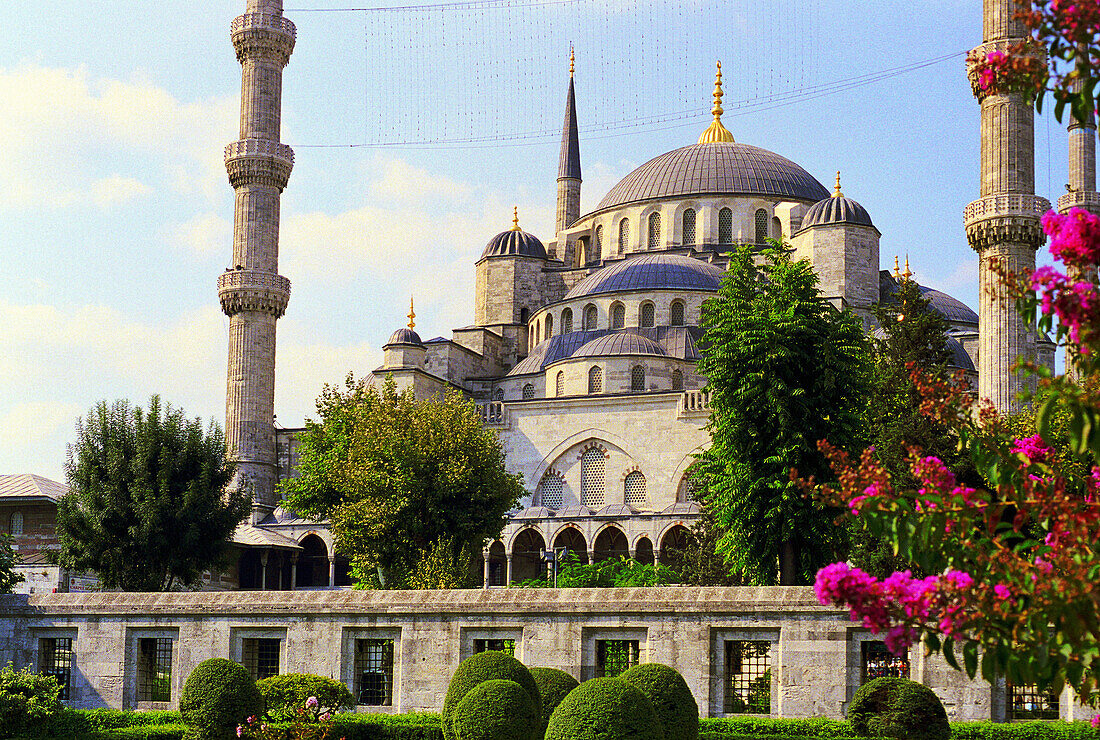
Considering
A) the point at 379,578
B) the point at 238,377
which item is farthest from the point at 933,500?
the point at 238,377

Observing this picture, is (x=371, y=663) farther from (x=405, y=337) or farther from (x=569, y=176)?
(x=569, y=176)

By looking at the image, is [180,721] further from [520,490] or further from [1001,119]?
[1001,119]

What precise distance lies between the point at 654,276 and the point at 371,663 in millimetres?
36789

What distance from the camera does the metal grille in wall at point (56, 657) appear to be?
1947 centimetres

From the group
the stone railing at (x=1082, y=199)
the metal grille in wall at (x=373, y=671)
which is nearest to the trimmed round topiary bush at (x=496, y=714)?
the metal grille in wall at (x=373, y=671)

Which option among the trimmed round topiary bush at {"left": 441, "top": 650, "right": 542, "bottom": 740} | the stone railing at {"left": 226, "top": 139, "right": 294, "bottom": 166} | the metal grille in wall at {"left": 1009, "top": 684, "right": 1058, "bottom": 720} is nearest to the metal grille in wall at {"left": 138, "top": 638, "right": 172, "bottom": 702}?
the trimmed round topiary bush at {"left": 441, "top": 650, "right": 542, "bottom": 740}

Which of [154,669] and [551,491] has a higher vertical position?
[551,491]

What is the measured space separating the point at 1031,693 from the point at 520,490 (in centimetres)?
1906

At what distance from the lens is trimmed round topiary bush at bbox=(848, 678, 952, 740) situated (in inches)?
546

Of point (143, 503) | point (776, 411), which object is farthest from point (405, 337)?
point (776, 411)

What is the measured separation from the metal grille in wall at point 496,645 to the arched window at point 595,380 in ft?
105

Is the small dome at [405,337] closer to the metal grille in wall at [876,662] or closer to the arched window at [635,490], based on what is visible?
the arched window at [635,490]

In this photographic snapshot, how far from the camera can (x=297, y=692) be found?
16.1 m

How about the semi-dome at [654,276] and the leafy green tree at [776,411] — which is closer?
the leafy green tree at [776,411]
